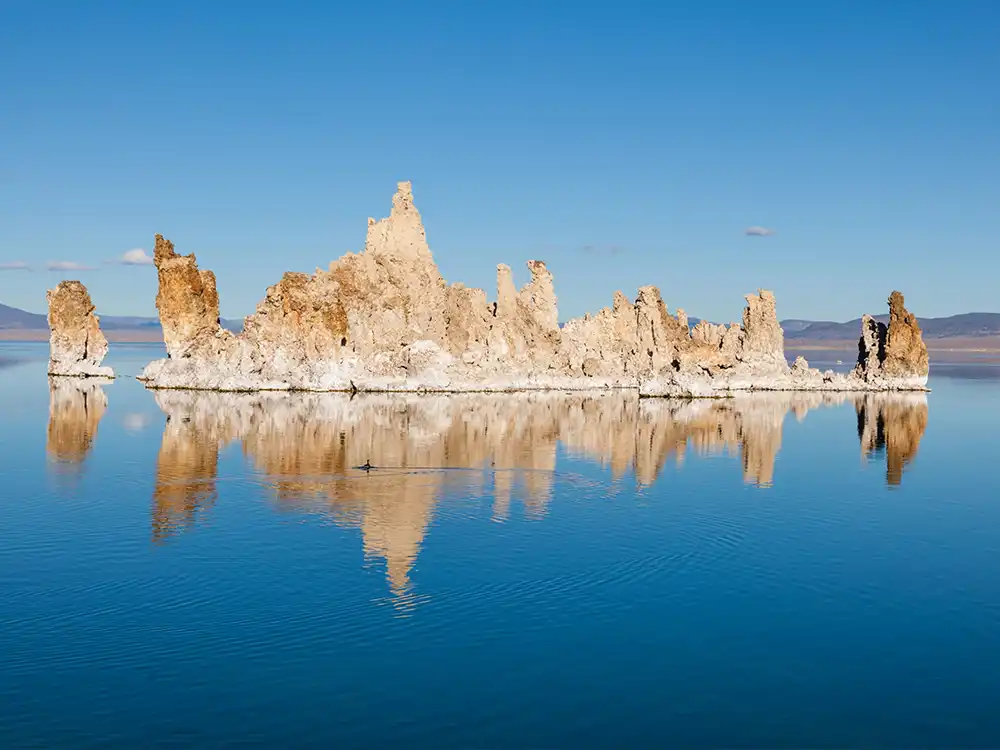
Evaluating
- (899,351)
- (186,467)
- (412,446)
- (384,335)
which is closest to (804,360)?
(899,351)

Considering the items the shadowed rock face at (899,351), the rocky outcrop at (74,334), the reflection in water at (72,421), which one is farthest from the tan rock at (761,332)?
the rocky outcrop at (74,334)

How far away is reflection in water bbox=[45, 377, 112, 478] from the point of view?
2224 inches

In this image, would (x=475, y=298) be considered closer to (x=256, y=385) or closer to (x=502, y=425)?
(x=256, y=385)

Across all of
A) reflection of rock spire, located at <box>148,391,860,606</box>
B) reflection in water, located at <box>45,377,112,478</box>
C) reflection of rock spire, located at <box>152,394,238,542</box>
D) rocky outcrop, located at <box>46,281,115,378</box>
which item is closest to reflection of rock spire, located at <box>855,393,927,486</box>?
reflection of rock spire, located at <box>148,391,860,606</box>

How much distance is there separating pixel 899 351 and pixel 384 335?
7841 centimetres

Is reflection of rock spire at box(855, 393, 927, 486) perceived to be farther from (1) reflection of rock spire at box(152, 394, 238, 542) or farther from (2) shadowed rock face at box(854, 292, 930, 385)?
(1) reflection of rock spire at box(152, 394, 238, 542)

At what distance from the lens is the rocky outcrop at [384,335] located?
4434 inches

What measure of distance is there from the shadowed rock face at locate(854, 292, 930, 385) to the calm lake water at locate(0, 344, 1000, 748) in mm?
84069

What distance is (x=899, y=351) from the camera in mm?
141000

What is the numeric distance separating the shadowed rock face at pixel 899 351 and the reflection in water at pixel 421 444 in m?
30.5

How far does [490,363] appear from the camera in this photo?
12300cm

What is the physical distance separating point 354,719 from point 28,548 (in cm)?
1941

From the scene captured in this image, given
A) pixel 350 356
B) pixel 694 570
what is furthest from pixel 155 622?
pixel 350 356

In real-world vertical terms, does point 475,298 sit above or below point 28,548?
above
